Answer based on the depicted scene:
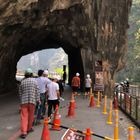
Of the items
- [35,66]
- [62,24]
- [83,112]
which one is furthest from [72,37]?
[35,66]

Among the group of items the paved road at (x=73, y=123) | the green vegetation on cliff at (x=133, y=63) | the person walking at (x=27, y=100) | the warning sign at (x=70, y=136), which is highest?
the green vegetation on cliff at (x=133, y=63)

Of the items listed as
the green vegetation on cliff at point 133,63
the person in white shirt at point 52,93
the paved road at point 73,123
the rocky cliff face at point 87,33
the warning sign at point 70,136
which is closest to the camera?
the warning sign at point 70,136

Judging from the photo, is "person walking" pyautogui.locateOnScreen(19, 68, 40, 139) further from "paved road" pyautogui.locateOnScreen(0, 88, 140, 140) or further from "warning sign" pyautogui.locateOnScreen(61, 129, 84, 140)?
"warning sign" pyautogui.locateOnScreen(61, 129, 84, 140)

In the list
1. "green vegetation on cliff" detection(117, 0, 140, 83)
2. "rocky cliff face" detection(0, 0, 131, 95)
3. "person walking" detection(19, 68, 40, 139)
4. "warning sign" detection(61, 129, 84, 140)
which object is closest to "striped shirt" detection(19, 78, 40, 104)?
"person walking" detection(19, 68, 40, 139)

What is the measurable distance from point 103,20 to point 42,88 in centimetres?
1842

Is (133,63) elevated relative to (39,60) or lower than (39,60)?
lower

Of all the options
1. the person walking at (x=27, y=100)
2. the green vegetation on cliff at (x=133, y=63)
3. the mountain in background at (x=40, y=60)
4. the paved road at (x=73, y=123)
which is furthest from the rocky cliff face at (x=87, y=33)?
the mountain in background at (x=40, y=60)

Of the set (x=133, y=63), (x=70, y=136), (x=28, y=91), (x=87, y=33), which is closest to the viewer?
(x=70, y=136)

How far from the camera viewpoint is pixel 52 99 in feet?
47.0

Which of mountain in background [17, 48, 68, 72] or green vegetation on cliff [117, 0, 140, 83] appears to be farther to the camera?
mountain in background [17, 48, 68, 72]

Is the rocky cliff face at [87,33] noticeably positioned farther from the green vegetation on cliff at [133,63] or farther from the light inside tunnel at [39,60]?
the light inside tunnel at [39,60]

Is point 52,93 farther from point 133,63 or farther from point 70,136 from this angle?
point 133,63

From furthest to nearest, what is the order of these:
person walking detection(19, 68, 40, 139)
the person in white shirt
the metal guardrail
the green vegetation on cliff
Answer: the green vegetation on cliff, the metal guardrail, the person in white shirt, person walking detection(19, 68, 40, 139)

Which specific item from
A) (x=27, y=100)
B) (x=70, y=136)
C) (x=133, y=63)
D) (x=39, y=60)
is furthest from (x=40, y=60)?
(x=70, y=136)
